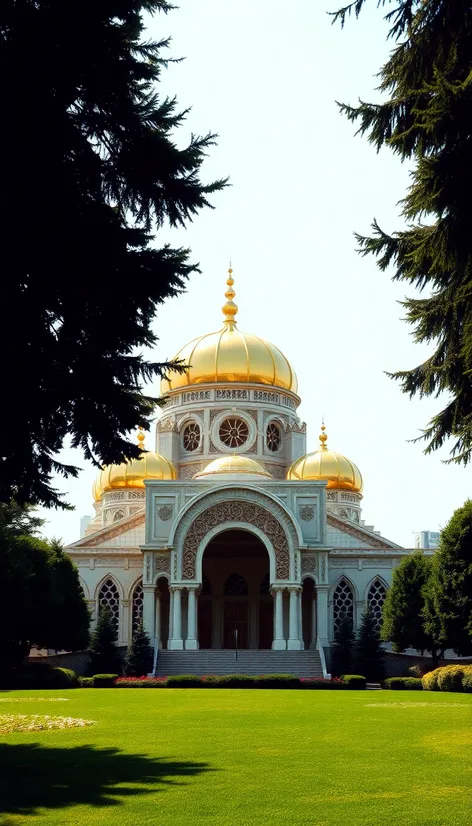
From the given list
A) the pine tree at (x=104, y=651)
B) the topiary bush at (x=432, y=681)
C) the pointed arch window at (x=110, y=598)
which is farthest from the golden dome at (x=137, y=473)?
the topiary bush at (x=432, y=681)

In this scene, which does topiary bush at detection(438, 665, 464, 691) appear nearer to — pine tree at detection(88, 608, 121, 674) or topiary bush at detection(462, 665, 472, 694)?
topiary bush at detection(462, 665, 472, 694)

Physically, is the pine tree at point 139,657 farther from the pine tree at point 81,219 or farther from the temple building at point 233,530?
the pine tree at point 81,219

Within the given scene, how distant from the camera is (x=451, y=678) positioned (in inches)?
1210

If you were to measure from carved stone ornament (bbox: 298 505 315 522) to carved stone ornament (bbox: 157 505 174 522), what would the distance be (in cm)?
575

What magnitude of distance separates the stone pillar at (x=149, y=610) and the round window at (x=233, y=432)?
1147 centimetres

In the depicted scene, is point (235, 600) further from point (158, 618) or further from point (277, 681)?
point (277, 681)

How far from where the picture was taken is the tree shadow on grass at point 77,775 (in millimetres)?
9398

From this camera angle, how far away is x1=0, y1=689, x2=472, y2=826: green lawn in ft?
28.5

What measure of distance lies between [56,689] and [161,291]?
25620 mm

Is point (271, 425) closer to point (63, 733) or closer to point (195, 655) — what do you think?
point (195, 655)

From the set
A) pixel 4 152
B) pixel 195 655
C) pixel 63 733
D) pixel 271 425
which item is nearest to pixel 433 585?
pixel 195 655

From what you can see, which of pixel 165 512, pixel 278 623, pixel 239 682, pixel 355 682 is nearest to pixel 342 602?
pixel 278 623

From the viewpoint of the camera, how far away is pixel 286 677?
3516 cm

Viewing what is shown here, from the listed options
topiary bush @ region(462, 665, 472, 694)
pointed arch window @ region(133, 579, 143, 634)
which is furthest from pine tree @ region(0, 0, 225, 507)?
pointed arch window @ region(133, 579, 143, 634)
